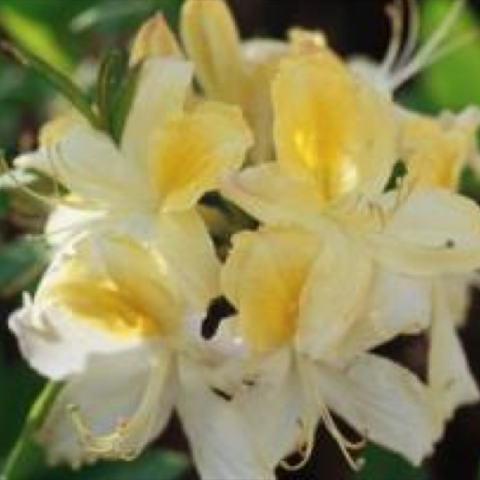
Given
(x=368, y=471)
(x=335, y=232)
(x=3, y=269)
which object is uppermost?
(x=335, y=232)

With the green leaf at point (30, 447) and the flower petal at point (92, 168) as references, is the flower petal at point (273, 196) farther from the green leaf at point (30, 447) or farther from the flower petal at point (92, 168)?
the green leaf at point (30, 447)

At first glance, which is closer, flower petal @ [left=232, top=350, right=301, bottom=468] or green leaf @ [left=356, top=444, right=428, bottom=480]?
flower petal @ [left=232, top=350, right=301, bottom=468]

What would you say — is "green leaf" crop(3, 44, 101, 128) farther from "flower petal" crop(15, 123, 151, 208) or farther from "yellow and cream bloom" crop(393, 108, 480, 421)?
"yellow and cream bloom" crop(393, 108, 480, 421)

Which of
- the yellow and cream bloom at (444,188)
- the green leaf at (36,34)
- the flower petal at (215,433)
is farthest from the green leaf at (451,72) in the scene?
the flower petal at (215,433)

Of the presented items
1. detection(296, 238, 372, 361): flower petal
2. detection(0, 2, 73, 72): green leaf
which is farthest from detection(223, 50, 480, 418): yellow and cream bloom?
detection(0, 2, 73, 72): green leaf

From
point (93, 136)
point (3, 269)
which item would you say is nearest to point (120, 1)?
point (3, 269)

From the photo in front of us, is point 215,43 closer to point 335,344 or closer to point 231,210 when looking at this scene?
point 231,210
